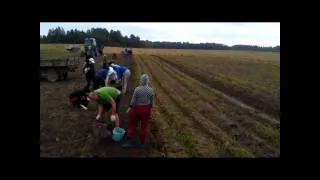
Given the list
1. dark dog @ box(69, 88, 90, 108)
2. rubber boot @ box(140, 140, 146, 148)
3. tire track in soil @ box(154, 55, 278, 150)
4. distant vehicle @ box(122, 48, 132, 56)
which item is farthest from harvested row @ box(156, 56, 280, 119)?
rubber boot @ box(140, 140, 146, 148)

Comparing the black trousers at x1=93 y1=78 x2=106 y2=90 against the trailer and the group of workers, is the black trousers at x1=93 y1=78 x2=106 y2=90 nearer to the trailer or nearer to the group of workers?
the group of workers

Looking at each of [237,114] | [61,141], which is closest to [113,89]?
[61,141]

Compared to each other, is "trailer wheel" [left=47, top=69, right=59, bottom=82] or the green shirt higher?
"trailer wheel" [left=47, top=69, right=59, bottom=82]

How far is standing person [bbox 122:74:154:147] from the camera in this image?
9344mm

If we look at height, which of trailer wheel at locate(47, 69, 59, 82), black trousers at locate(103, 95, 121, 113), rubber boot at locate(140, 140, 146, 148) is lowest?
rubber boot at locate(140, 140, 146, 148)

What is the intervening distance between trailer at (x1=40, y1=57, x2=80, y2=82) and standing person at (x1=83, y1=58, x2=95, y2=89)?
0.25 meters

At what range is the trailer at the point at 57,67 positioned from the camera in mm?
9922
